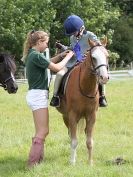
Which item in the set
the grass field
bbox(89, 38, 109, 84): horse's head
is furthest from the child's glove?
the grass field

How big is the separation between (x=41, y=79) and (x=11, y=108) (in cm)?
795

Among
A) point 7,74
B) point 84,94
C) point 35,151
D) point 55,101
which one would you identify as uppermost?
point 7,74

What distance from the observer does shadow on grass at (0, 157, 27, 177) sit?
7.70m

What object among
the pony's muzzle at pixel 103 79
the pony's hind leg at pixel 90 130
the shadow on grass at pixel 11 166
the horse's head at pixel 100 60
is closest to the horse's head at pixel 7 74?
the shadow on grass at pixel 11 166

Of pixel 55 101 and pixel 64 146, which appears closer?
pixel 55 101

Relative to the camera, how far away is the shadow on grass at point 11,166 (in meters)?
7.70

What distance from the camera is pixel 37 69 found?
309 inches

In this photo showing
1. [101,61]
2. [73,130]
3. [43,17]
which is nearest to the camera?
[101,61]

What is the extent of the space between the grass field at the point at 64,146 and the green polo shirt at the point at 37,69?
1245mm

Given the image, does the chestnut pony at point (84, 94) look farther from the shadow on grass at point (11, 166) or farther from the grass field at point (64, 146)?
the shadow on grass at point (11, 166)

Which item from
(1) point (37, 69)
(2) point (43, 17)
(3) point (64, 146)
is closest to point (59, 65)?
(1) point (37, 69)

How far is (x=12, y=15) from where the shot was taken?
132 ft

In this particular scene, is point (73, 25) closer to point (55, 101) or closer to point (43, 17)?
point (55, 101)

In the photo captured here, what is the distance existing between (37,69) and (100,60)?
1075mm
